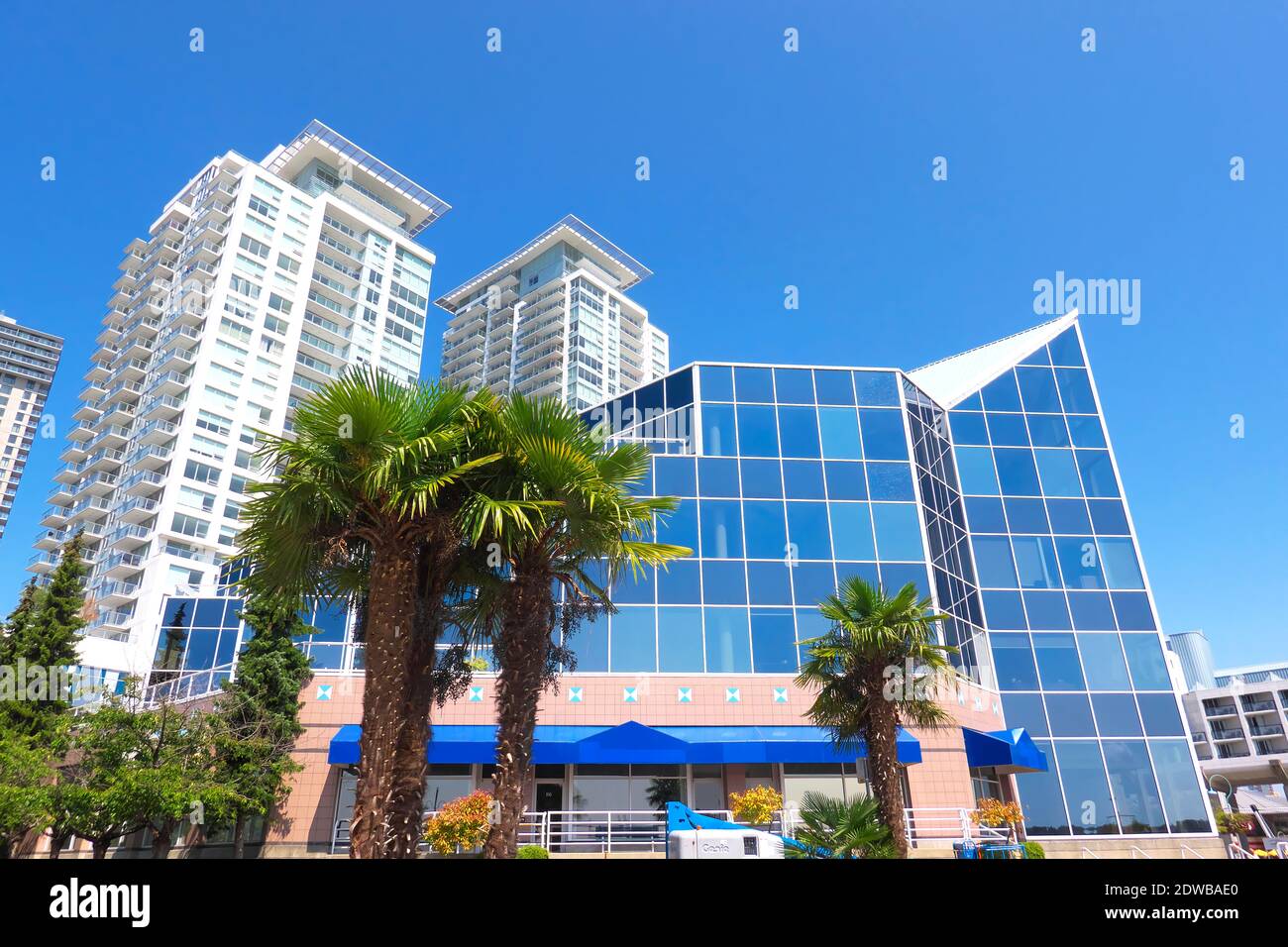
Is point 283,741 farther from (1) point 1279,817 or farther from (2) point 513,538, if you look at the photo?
(1) point 1279,817

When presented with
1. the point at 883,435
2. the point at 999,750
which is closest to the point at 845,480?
the point at 883,435

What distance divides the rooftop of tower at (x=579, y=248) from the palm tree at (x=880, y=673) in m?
109

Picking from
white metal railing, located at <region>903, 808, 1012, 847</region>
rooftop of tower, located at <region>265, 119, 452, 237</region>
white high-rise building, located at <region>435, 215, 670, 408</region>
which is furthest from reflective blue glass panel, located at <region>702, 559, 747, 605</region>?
rooftop of tower, located at <region>265, 119, 452, 237</region>

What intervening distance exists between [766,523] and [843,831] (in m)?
19.5

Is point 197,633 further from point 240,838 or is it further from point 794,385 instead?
point 794,385

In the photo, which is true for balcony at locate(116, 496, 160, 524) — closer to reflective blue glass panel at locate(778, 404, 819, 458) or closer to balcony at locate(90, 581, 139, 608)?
balcony at locate(90, 581, 139, 608)

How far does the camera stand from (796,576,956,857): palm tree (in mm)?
18766

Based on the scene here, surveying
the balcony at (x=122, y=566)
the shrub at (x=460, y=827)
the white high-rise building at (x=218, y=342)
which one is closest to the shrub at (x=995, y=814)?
the shrub at (x=460, y=827)

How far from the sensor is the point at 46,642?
33375 mm

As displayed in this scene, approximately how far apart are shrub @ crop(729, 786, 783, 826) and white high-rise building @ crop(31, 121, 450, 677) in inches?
2352

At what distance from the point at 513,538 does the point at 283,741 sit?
59.3ft

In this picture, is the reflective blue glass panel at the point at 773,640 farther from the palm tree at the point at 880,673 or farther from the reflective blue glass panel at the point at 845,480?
the palm tree at the point at 880,673

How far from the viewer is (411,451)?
479 inches
